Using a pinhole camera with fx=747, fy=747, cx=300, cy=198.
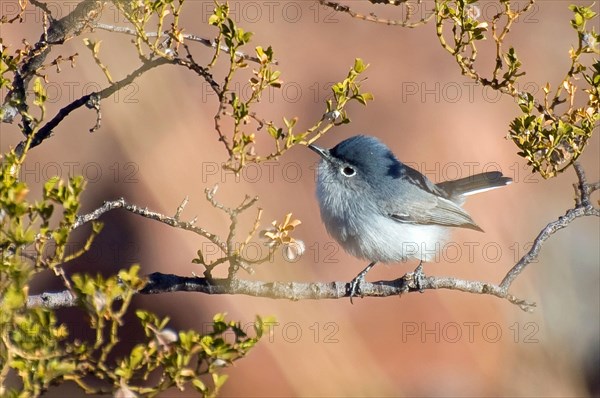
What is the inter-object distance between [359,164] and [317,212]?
3.79ft

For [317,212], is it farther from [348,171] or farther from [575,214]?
Result: [575,214]

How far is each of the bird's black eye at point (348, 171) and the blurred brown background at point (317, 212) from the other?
2.90 ft

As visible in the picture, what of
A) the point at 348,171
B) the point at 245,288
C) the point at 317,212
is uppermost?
the point at 348,171

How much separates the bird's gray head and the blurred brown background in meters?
0.85

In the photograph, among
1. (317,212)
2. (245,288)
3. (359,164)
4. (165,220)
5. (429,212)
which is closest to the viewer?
(165,220)

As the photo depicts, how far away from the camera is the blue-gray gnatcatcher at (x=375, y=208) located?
3967mm

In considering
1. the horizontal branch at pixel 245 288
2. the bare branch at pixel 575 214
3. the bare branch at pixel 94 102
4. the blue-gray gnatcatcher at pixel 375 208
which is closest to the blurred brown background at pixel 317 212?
the blue-gray gnatcatcher at pixel 375 208

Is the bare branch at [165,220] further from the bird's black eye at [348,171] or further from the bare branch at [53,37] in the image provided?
the bird's black eye at [348,171]

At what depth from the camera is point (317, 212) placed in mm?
5145

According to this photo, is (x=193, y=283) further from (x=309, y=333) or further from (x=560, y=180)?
(x=560, y=180)

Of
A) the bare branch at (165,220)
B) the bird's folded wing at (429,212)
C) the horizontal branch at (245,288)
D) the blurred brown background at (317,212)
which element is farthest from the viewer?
the blurred brown background at (317,212)

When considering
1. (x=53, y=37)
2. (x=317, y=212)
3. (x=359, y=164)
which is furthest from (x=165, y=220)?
(x=317, y=212)

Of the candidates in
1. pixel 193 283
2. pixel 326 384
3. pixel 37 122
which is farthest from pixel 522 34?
pixel 37 122

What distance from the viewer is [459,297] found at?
17.7ft
